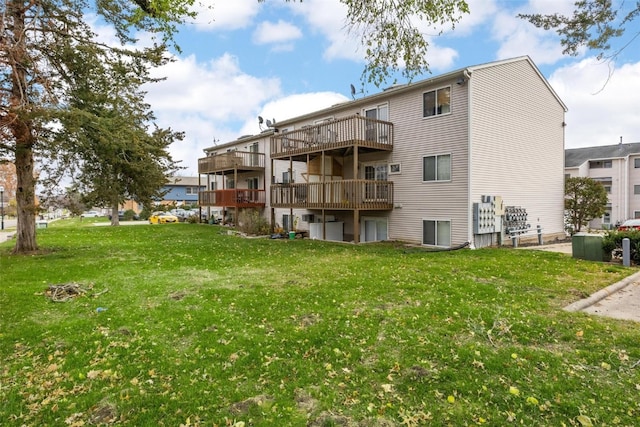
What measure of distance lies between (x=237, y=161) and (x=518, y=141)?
57.9 feet

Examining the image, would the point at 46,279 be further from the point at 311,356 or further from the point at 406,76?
the point at 406,76

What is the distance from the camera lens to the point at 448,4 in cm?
594

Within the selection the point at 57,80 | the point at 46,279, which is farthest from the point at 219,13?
the point at 57,80

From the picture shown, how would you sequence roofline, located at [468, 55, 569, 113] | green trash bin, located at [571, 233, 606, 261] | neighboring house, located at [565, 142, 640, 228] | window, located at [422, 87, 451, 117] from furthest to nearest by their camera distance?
neighboring house, located at [565, 142, 640, 228], window, located at [422, 87, 451, 117], roofline, located at [468, 55, 569, 113], green trash bin, located at [571, 233, 606, 261]

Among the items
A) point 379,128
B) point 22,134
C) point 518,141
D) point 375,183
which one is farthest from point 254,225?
point 518,141

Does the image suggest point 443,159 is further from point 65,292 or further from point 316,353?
point 65,292

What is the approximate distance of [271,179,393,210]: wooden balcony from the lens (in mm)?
15719

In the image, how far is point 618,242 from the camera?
36.3 ft

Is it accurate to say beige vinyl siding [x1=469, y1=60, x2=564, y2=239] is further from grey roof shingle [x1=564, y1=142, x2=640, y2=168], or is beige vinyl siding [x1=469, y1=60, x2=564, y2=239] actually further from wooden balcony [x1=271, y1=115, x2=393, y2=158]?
grey roof shingle [x1=564, y1=142, x2=640, y2=168]

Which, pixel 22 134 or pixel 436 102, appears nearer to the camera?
pixel 22 134

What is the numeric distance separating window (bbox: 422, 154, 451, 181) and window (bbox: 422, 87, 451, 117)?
185 centimetres

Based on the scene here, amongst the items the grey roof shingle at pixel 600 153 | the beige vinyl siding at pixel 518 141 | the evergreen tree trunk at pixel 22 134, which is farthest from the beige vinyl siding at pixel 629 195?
the evergreen tree trunk at pixel 22 134

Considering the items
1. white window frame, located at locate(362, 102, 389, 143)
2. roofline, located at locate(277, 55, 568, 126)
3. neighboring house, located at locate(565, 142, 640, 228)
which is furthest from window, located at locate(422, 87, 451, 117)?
neighboring house, located at locate(565, 142, 640, 228)

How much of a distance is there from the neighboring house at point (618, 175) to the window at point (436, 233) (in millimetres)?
34218
